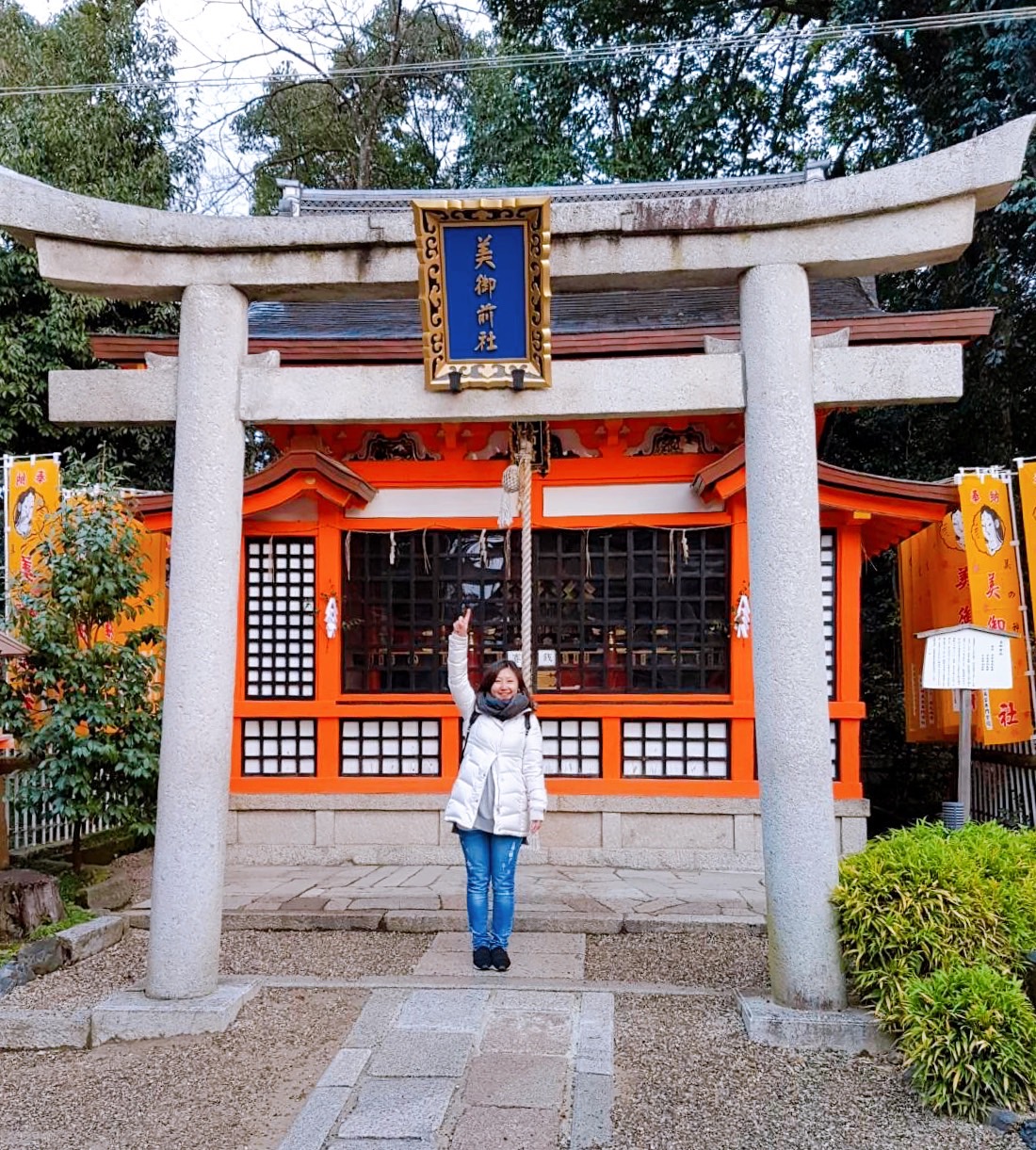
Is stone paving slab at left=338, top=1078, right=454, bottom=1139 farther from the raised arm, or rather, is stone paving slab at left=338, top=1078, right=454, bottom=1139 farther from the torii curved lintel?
the torii curved lintel

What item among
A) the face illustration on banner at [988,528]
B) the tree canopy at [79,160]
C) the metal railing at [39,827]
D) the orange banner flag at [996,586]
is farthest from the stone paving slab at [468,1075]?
the tree canopy at [79,160]

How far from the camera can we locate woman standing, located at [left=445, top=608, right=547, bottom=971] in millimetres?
5051

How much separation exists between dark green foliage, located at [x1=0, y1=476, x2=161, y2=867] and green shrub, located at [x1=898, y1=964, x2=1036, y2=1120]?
5.42 metres

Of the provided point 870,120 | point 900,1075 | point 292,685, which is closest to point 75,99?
point 292,685

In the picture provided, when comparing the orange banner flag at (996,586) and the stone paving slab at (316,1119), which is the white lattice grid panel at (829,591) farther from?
the stone paving slab at (316,1119)

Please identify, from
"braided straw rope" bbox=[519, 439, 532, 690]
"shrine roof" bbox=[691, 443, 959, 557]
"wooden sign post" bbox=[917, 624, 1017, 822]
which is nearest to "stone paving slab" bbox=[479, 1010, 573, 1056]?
"braided straw rope" bbox=[519, 439, 532, 690]

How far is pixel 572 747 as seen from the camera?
816cm

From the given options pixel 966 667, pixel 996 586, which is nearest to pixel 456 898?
pixel 966 667

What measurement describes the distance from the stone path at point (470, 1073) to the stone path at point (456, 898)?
1.03 meters

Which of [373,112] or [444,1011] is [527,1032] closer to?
[444,1011]

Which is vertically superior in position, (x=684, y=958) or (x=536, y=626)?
(x=536, y=626)

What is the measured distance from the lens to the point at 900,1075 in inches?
154

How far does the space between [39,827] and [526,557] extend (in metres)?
6.10

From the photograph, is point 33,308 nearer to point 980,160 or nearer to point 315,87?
point 315,87
